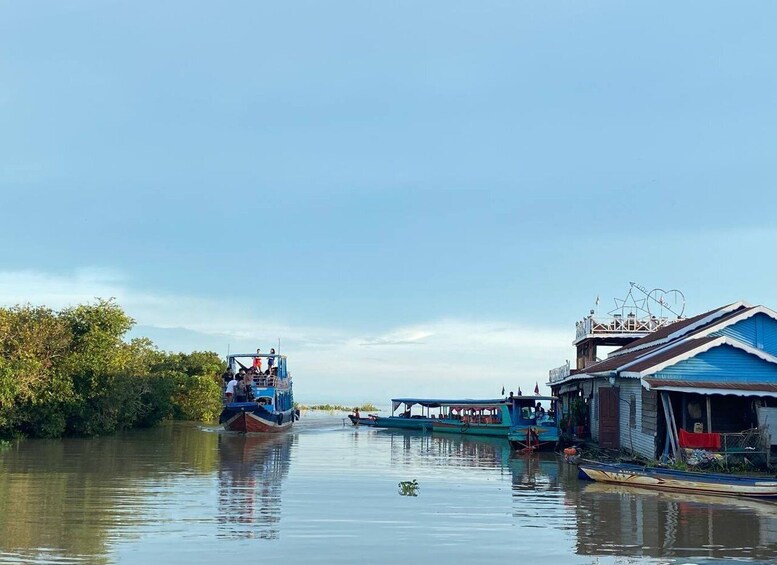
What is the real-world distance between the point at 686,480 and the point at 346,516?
9.03 m

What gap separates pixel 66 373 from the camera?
39312mm

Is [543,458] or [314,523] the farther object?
[543,458]

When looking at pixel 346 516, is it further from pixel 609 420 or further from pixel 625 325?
pixel 625 325

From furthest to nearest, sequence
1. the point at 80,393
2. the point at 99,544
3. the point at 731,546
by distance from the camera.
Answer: the point at 80,393 → the point at 731,546 → the point at 99,544

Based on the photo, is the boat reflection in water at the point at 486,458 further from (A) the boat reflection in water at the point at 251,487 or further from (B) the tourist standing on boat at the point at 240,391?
(B) the tourist standing on boat at the point at 240,391

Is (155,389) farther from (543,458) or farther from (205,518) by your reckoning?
(205,518)

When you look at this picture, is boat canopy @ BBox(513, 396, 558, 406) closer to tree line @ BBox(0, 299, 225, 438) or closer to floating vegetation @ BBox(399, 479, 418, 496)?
tree line @ BBox(0, 299, 225, 438)

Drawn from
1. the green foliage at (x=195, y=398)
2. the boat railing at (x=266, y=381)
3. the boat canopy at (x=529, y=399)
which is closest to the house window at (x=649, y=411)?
the boat canopy at (x=529, y=399)

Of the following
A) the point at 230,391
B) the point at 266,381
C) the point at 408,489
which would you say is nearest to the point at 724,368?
the point at 408,489

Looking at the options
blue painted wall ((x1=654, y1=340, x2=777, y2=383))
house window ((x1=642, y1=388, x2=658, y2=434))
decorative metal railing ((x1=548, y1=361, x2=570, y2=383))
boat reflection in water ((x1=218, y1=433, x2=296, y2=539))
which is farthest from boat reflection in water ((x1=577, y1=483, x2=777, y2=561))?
decorative metal railing ((x1=548, y1=361, x2=570, y2=383))

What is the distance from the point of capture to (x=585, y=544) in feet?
46.4

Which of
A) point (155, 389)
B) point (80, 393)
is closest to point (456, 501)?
point (80, 393)

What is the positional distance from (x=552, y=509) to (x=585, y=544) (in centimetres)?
419

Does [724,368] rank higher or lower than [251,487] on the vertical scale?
higher
